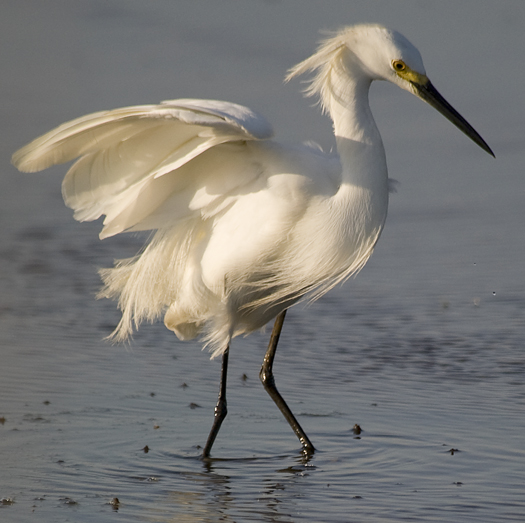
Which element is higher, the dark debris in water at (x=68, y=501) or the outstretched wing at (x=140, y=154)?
the outstretched wing at (x=140, y=154)

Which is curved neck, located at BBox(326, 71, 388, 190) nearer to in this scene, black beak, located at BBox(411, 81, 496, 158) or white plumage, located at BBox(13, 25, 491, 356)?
white plumage, located at BBox(13, 25, 491, 356)

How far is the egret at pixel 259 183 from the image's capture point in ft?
15.6

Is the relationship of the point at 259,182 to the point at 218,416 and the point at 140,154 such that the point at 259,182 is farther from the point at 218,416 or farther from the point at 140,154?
the point at 218,416

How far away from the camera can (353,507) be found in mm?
4535

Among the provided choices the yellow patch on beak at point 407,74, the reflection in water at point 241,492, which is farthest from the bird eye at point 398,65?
the reflection in water at point 241,492

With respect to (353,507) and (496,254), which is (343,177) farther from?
(496,254)

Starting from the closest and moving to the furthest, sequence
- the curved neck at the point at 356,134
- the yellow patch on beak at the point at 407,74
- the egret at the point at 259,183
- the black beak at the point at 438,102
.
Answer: the egret at the point at 259,183 → the curved neck at the point at 356,134 → the yellow patch on beak at the point at 407,74 → the black beak at the point at 438,102

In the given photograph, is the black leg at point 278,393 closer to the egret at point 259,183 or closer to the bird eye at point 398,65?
the egret at point 259,183

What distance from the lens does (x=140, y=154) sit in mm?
4840

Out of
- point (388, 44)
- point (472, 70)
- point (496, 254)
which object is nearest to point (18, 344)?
point (388, 44)

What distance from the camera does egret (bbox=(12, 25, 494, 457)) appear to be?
15.6ft

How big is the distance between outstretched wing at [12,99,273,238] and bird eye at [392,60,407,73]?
0.84m

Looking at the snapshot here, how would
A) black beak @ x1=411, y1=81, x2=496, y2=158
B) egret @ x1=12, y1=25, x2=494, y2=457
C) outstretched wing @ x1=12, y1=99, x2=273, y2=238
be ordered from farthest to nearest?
black beak @ x1=411, y1=81, x2=496, y2=158, egret @ x1=12, y1=25, x2=494, y2=457, outstretched wing @ x1=12, y1=99, x2=273, y2=238

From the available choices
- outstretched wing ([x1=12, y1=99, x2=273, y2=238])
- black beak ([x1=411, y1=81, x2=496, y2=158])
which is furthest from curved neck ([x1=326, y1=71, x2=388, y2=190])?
outstretched wing ([x1=12, y1=99, x2=273, y2=238])
